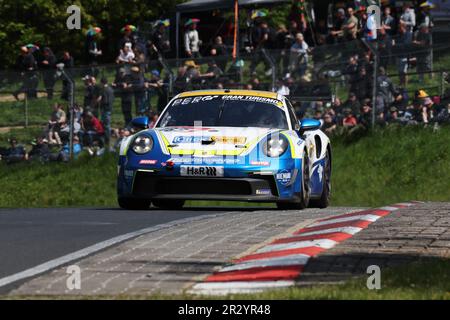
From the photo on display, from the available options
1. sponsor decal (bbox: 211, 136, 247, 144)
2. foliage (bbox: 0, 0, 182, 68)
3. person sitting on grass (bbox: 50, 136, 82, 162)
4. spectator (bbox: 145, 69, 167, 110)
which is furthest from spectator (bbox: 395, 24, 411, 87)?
foliage (bbox: 0, 0, 182, 68)

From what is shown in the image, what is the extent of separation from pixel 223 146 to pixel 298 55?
8.86 m

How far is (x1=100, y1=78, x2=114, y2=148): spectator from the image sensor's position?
24281mm

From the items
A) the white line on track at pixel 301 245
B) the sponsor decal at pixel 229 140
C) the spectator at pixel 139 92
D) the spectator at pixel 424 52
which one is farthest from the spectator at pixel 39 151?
the white line on track at pixel 301 245

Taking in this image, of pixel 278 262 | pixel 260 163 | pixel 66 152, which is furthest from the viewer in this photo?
pixel 66 152

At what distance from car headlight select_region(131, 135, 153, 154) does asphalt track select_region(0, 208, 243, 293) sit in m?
0.69

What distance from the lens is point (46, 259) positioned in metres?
9.72

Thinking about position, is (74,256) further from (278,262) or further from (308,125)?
(308,125)

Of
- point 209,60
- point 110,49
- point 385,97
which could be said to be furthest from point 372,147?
point 110,49

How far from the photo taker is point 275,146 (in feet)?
50.0

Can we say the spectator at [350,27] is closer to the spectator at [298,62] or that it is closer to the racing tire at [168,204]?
the spectator at [298,62]

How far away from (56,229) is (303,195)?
4.25 m

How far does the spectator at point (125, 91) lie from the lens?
24.3 meters

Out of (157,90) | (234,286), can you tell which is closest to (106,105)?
(157,90)

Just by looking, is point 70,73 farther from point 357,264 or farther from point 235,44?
point 357,264
